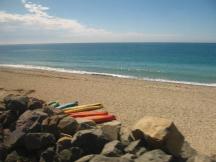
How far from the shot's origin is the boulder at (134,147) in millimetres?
6974

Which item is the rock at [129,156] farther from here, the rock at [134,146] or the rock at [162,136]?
the rock at [162,136]

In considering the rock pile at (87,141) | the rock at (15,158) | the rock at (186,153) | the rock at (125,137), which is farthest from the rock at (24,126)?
the rock at (186,153)

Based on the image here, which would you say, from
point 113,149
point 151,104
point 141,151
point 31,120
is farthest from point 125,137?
point 151,104

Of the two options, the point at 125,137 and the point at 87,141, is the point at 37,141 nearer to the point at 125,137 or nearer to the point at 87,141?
the point at 87,141

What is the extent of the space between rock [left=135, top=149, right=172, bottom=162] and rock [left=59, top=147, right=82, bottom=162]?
4.76 ft

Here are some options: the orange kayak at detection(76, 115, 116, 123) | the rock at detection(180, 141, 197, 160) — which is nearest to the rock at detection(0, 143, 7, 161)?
the orange kayak at detection(76, 115, 116, 123)

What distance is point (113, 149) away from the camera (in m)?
6.81

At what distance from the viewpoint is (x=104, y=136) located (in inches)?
293

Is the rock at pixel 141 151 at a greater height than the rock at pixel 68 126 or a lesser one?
lesser

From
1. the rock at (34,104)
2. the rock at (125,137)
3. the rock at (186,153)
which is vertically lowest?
the rock at (186,153)

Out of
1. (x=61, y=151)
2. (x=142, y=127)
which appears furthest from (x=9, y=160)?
(x=142, y=127)

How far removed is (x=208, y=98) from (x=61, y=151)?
1396cm

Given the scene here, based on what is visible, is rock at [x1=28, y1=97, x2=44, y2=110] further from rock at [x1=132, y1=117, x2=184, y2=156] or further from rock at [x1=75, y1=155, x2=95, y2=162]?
rock at [x1=132, y1=117, x2=184, y2=156]

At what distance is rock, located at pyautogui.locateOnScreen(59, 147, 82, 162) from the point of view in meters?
7.03
